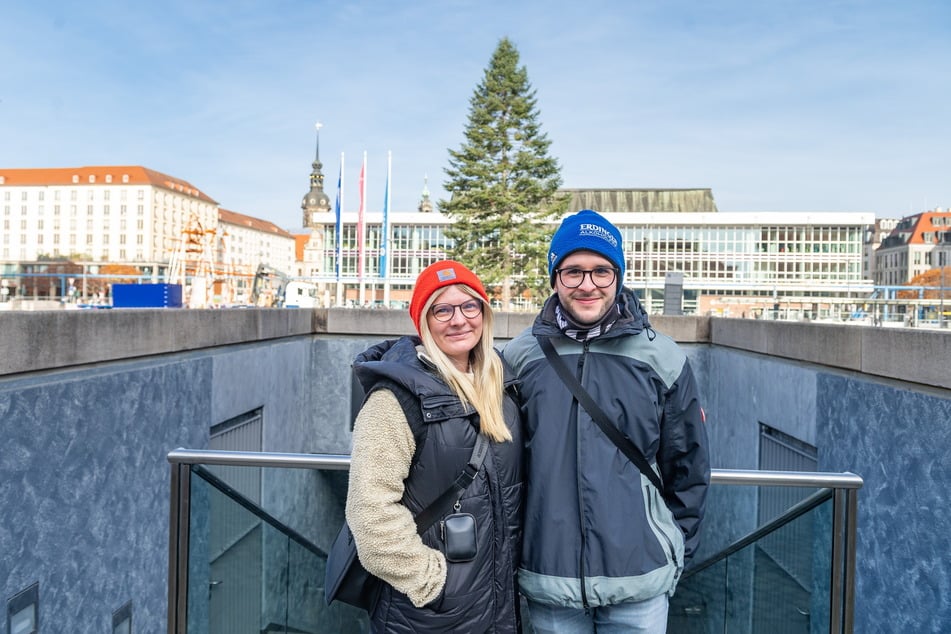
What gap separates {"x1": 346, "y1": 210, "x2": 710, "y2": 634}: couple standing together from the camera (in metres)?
2.07

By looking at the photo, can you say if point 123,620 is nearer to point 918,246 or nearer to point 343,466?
point 343,466

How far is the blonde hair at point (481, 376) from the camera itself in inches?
84.9

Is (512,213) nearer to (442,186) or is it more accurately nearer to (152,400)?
(442,186)

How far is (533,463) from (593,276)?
2.11 feet

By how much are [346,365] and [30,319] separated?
765 centimetres

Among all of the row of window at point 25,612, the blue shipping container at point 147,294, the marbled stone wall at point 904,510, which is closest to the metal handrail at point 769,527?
the marbled stone wall at point 904,510

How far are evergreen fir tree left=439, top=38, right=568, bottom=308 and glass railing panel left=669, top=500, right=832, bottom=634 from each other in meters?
41.0

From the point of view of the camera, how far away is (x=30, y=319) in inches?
154

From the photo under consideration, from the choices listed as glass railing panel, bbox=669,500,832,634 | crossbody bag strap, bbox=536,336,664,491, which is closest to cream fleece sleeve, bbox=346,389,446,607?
crossbody bag strap, bbox=536,336,664,491

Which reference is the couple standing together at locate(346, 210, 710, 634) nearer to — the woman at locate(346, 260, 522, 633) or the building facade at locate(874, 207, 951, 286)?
the woman at locate(346, 260, 522, 633)

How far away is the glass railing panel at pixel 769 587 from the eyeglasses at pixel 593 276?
1149mm

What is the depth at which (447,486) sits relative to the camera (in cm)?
212

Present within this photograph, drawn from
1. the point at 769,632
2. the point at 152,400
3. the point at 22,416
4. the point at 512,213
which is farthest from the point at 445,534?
the point at 512,213

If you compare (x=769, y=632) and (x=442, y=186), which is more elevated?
(x=442, y=186)
